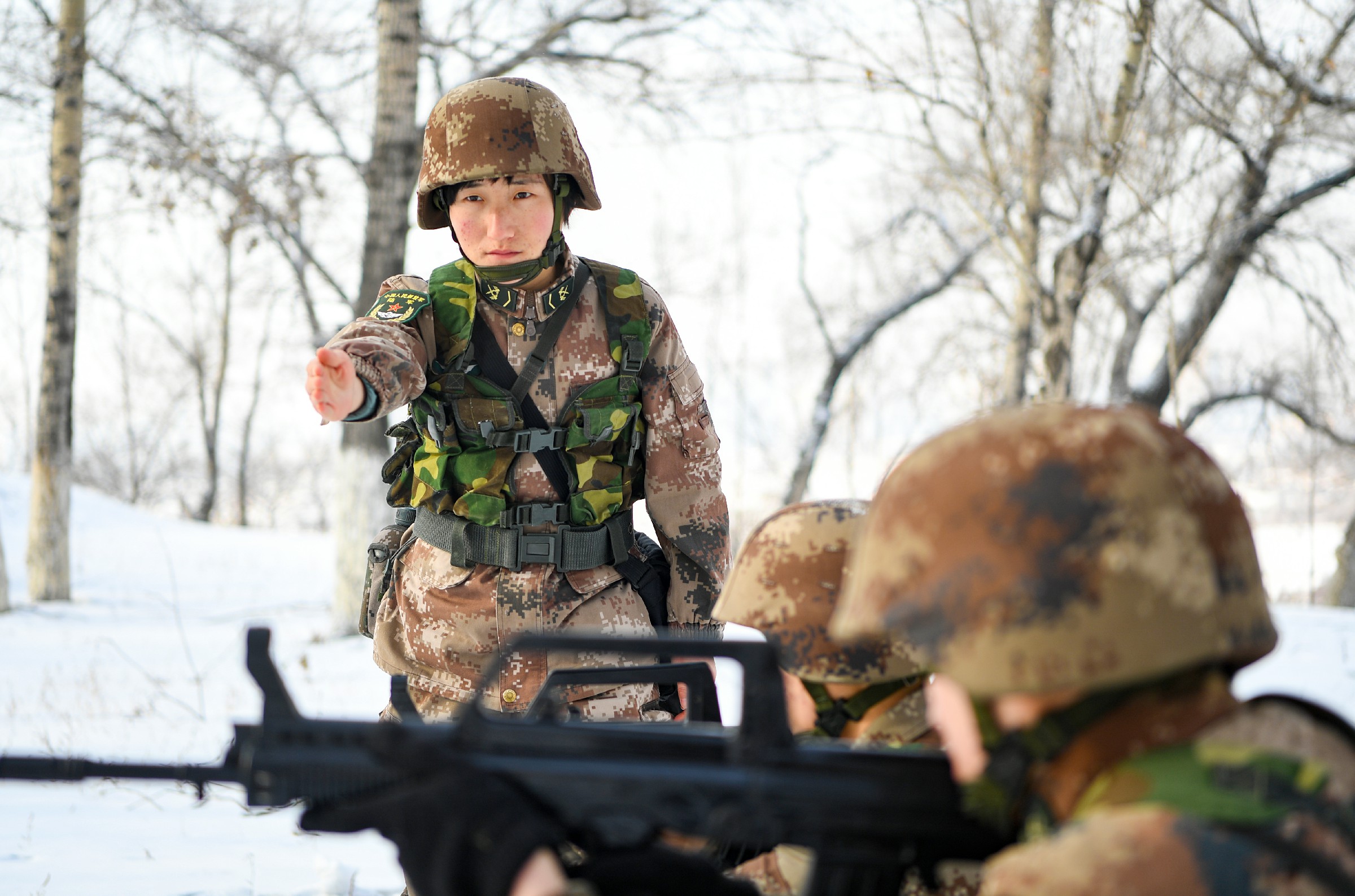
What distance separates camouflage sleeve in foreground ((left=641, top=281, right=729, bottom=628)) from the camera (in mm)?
2725

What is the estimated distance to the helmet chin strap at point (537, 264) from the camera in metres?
2.59

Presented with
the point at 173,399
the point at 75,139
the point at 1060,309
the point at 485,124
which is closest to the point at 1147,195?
the point at 1060,309

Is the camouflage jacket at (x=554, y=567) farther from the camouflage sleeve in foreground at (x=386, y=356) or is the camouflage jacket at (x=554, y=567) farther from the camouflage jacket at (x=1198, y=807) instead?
the camouflage jacket at (x=1198, y=807)

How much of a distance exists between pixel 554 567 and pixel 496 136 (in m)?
1.06

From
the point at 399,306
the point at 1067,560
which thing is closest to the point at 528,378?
the point at 399,306

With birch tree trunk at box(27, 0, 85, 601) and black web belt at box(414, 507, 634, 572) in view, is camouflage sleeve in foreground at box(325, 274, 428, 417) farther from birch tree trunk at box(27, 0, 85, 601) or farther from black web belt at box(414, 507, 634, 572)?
birch tree trunk at box(27, 0, 85, 601)

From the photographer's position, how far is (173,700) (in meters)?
5.86

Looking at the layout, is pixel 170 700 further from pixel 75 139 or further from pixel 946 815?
pixel 75 139

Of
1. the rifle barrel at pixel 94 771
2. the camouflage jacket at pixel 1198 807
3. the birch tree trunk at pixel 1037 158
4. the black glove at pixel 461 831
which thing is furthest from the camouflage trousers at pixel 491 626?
the birch tree trunk at pixel 1037 158

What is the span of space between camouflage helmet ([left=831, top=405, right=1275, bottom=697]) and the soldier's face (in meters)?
1.67

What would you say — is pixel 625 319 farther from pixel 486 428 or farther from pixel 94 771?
pixel 94 771

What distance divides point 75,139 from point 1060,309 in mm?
9030

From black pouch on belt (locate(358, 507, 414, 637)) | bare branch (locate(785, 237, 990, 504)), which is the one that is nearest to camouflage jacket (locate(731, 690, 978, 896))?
black pouch on belt (locate(358, 507, 414, 637))

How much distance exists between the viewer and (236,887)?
10.1ft
